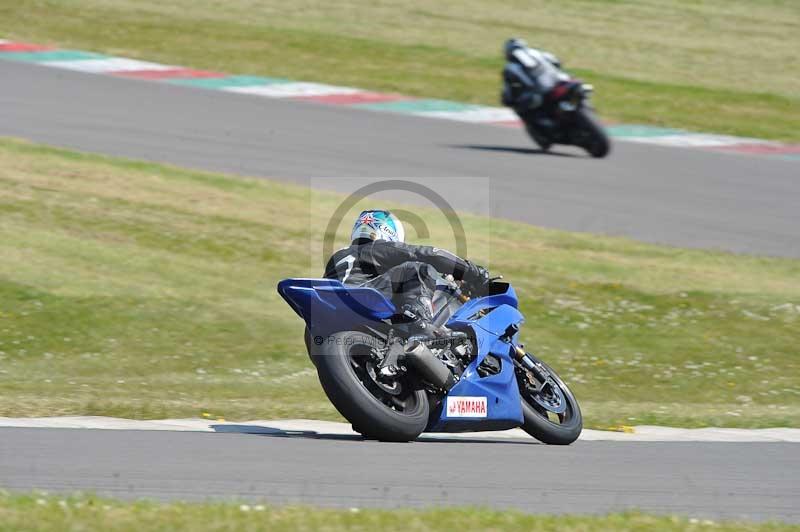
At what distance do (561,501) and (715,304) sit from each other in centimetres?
853

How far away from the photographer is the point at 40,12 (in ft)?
98.0

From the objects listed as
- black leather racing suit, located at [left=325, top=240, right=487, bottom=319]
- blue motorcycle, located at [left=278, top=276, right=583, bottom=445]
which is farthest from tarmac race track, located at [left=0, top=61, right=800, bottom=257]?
black leather racing suit, located at [left=325, top=240, right=487, bottom=319]

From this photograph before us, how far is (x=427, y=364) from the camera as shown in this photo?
26.4 ft

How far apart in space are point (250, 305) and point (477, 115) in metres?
11.6

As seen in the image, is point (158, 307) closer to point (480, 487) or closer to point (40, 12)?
point (480, 487)

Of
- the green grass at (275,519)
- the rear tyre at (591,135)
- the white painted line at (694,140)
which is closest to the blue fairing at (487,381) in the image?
the green grass at (275,519)

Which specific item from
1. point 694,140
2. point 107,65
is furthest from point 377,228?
point 107,65

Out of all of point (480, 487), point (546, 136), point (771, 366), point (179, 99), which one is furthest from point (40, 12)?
point (480, 487)

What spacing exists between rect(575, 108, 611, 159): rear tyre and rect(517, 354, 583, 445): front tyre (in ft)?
41.8

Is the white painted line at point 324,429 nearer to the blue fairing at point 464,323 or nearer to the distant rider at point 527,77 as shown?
the blue fairing at point 464,323

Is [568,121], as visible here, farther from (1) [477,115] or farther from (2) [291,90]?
(2) [291,90]

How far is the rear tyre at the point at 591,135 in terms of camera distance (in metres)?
21.5

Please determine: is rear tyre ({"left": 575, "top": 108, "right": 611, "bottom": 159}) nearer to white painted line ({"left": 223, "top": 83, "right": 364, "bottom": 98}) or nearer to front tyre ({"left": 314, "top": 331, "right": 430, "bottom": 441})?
white painted line ({"left": 223, "top": 83, "right": 364, "bottom": 98})

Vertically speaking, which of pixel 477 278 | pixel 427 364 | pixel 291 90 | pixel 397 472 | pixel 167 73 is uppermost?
pixel 477 278
